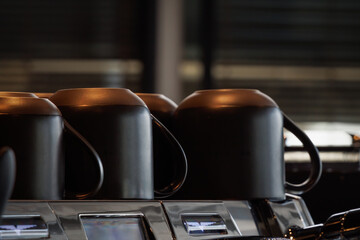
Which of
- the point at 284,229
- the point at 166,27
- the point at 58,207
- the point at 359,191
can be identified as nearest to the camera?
the point at 58,207

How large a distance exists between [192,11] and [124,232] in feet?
9.20

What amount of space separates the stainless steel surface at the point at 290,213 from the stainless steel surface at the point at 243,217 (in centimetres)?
3

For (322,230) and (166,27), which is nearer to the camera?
(322,230)

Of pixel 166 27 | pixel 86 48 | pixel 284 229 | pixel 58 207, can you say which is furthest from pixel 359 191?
pixel 86 48

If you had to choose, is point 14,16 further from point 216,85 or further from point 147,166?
point 147,166

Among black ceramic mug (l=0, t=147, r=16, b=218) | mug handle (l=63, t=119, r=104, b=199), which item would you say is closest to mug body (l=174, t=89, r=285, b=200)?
mug handle (l=63, t=119, r=104, b=199)

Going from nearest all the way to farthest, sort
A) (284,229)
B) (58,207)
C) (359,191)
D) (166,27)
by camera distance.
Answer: (58,207) < (284,229) < (359,191) < (166,27)

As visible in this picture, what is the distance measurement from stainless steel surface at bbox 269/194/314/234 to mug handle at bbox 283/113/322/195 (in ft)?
0.07

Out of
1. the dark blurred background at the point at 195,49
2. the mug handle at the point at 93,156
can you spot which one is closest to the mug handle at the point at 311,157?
the mug handle at the point at 93,156

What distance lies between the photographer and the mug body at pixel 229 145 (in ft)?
1.97

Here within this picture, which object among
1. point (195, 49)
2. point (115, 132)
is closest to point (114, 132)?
point (115, 132)

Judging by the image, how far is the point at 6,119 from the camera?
1.51ft

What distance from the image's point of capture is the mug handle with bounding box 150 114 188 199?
566 millimetres

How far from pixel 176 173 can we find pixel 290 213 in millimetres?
116
